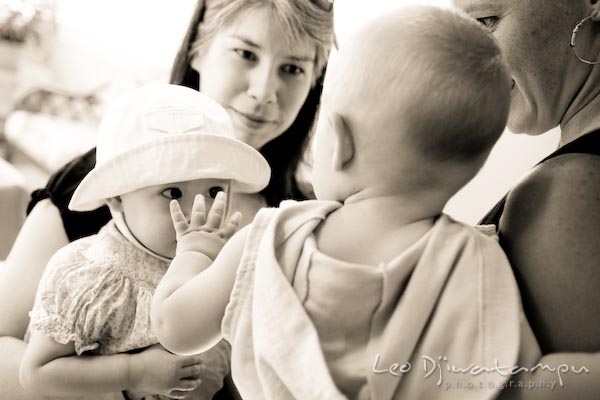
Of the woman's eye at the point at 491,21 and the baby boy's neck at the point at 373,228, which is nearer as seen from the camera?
the baby boy's neck at the point at 373,228

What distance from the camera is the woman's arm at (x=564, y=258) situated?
2.85 feet

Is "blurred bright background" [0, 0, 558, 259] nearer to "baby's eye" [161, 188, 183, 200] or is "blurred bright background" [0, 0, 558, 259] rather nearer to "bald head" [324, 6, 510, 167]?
"baby's eye" [161, 188, 183, 200]

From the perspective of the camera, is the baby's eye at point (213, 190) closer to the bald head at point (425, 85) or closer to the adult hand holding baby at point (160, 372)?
the adult hand holding baby at point (160, 372)

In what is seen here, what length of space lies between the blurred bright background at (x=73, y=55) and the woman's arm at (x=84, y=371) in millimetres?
3444

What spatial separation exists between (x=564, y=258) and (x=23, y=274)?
1.07m

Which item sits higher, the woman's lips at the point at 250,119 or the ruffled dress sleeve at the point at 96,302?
the woman's lips at the point at 250,119

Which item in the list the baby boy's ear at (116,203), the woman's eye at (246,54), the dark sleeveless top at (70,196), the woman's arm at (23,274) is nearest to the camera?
the baby boy's ear at (116,203)

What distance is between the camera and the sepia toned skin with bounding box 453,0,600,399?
0.87 meters

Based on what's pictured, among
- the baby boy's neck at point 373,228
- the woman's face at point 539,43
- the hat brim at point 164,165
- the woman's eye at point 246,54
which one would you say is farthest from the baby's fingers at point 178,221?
the woman's eye at point 246,54

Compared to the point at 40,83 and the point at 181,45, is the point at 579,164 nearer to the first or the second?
the point at 181,45

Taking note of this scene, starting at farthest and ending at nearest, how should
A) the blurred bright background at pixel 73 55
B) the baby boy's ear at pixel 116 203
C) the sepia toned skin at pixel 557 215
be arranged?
the blurred bright background at pixel 73 55 → the baby boy's ear at pixel 116 203 → the sepia toned skin at pixel 557 215

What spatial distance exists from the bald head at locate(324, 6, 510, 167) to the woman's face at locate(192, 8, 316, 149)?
772 mm

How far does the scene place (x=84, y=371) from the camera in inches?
43.2

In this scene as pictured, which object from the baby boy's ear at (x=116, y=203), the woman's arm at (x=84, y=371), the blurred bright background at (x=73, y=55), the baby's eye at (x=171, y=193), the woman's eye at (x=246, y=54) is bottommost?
the blurred bright background at (x=73, y=55)
